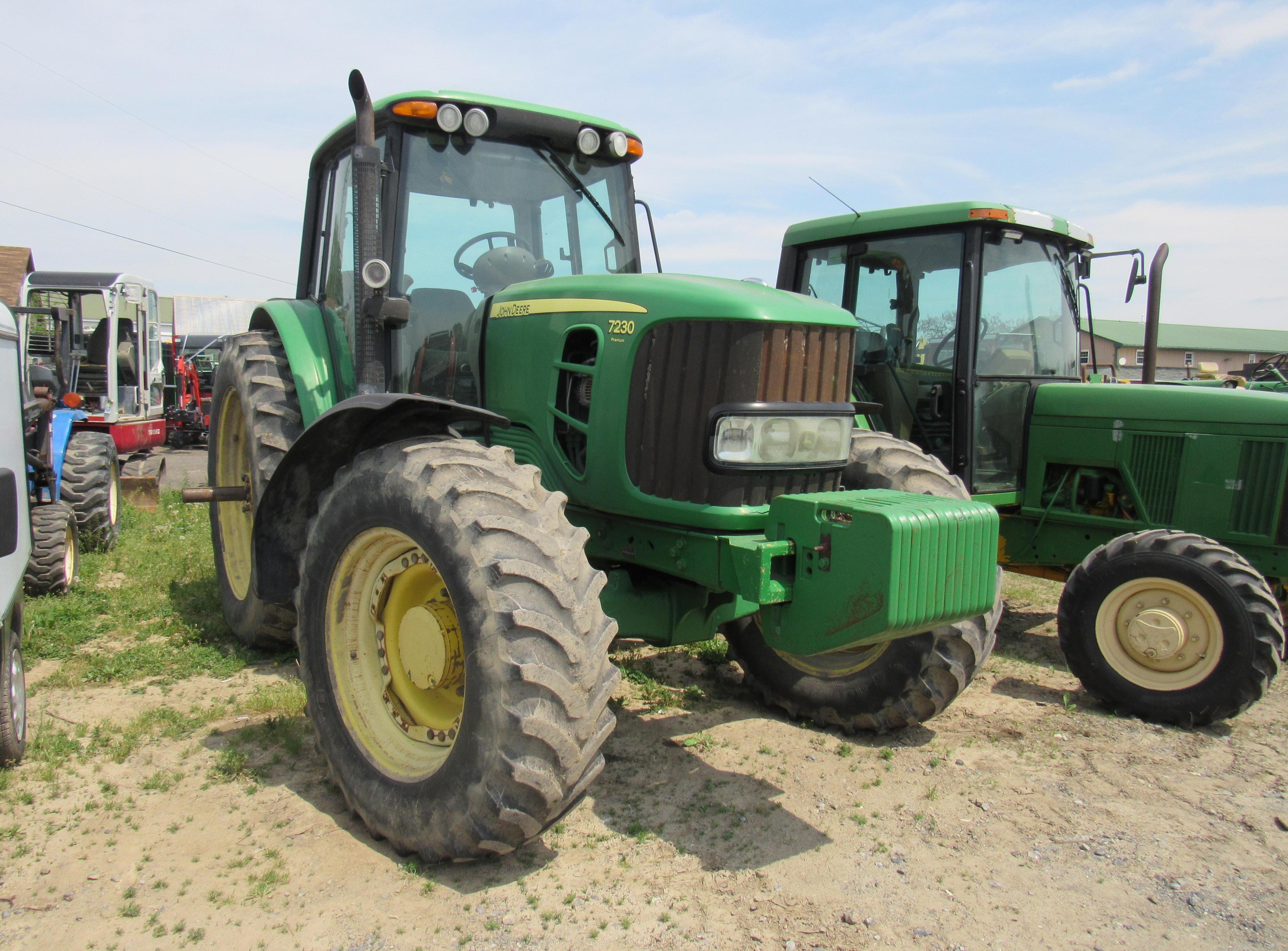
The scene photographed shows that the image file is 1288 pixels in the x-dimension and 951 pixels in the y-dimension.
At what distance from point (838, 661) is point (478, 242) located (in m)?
2.45

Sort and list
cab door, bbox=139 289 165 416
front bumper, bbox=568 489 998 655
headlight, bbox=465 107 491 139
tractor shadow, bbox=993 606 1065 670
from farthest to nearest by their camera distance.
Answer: cab door, bbox=139 289 165 416, tractor shadow, bbox=993 606 1065 670, headlight, bbox=465 107 491 139, front bumper, bbox=568 489 998 655

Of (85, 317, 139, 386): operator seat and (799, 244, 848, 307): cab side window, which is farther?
(85, 317, 139, 386): operator seat

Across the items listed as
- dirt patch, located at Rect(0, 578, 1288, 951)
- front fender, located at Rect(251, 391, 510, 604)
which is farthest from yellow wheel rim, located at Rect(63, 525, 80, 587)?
front fender, located at Rect(251, 391, 510, 604)

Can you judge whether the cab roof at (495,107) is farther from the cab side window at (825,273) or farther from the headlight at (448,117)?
the cab side window at (825,273)

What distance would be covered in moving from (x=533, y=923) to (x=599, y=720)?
578mm

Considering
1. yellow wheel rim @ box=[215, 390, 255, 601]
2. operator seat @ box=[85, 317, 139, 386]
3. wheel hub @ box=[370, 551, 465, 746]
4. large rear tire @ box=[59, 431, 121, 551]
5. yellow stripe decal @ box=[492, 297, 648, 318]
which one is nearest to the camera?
wheel hub @ box=[370, 551, 465, 746]

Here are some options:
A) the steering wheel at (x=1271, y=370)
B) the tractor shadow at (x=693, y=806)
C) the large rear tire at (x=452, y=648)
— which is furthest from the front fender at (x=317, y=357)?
the steering wheel at (x=1271, y=370)

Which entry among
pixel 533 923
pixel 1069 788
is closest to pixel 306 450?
pixel 533 923

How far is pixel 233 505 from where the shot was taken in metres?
5.58

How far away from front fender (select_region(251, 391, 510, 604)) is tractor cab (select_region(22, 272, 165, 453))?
717 centimetres

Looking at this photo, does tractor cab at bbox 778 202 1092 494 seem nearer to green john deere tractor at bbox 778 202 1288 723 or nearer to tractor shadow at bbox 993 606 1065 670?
green john deere tractor at bbox 778 202 1288 723

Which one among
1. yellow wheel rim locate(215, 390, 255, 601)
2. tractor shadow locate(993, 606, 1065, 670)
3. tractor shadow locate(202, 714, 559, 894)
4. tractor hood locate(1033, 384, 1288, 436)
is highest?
tractor hood locate(1033, 384, 1288, 436)

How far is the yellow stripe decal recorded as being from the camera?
3357 millimetres

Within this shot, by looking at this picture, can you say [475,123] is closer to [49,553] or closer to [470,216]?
[470,216]
